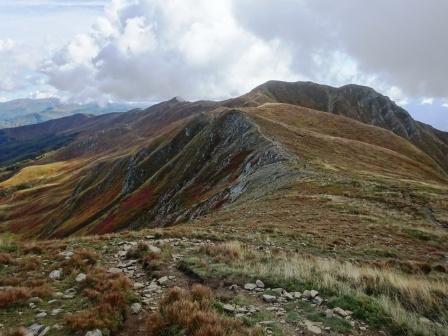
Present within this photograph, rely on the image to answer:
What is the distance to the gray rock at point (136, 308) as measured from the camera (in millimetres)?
11366

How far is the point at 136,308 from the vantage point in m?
11.5

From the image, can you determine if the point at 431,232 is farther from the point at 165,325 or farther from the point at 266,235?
the point at 165,325

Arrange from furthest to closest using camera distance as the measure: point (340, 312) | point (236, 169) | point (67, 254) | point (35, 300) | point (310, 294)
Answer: point (236, 169)
point (67, 254)
point (35, 300)
point (310, 294)
point (340, 312)

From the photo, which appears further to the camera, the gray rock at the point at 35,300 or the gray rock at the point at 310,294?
the gray rock at the point at 35,300

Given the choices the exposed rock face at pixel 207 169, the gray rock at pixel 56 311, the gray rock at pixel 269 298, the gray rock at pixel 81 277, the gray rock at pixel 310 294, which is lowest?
the gray rock at pixel 56 311

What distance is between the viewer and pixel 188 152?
3686 inches

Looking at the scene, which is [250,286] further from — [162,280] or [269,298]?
[162,280]

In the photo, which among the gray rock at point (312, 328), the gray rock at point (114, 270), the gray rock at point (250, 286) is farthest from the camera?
the gray rock at point (114, 270)

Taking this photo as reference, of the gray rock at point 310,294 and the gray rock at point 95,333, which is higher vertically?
the gray rock at point 310,294

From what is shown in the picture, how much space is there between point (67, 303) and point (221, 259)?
5963 millimetres

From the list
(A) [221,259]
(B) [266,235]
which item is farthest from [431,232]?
(A) [221,259]

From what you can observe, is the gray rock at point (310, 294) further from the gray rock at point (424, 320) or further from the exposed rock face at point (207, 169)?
the exposed rock face at point (207, 169)

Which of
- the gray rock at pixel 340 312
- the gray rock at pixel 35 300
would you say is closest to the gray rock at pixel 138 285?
the gray rock at pixel 35 300

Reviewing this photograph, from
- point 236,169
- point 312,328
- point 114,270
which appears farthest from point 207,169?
point 312,328
